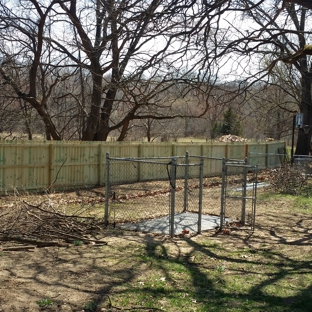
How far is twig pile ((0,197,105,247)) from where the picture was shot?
7340mm

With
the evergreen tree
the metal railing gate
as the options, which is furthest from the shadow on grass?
the evergreen tree

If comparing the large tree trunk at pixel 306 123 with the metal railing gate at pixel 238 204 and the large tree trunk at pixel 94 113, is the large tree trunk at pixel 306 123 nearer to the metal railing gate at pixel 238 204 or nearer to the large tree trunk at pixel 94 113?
the large tree trunk at pixel 94 113

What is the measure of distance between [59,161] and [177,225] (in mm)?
7443

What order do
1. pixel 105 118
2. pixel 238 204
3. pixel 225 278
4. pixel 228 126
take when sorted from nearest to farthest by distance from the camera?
pixel 225 278 → pixel 238 204 → pixel 105 118 → pixel 228 126

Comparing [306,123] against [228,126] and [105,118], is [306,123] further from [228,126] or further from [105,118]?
[228,126]

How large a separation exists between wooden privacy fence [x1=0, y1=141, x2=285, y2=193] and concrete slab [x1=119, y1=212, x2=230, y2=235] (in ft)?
10.7

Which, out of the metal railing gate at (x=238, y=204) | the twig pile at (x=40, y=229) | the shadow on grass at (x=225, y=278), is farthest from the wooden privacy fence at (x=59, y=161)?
the shadow on grass at (x=225, y=278)

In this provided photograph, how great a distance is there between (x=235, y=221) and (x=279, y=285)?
4517 millimetres

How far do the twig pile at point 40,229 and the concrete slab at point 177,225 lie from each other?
118 centimetres

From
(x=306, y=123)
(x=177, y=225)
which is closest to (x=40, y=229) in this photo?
(x=177, y=225)

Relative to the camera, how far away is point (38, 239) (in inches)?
289

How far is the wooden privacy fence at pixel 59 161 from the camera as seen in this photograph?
14.2 m

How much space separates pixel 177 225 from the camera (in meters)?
9.53


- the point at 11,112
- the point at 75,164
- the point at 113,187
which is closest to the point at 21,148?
the point at 75,164
